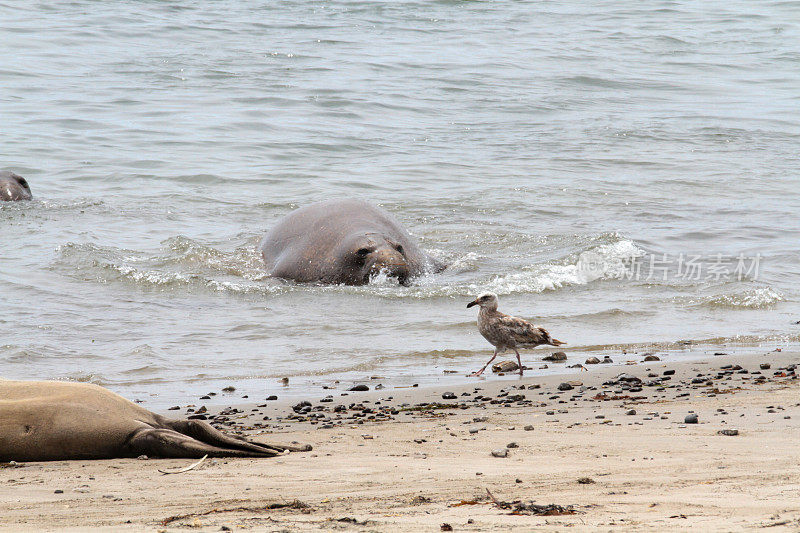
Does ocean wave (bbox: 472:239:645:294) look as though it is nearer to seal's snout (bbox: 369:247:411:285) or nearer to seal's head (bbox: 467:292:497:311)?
seal's snout (bbox: 369:247:411:285)

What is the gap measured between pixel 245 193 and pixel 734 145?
8.77m

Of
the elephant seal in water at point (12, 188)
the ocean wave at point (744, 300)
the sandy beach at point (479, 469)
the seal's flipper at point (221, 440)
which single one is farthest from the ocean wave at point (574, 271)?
the elephant seal in water at point (12, 188)

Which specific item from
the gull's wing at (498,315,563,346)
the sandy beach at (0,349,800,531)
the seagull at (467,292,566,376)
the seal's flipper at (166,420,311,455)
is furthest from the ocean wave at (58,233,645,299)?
the seal's flipper at (166,420,311,455)

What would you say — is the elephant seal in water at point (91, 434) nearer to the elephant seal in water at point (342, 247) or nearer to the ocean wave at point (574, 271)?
the elephant seal in water at point (342, 247)

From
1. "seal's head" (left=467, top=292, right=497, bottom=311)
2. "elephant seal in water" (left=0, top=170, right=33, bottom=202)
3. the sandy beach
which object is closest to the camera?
the sandy beach

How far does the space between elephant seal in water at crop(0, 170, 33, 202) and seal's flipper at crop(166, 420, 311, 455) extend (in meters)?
9.95

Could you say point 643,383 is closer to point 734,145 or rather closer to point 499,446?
point 499,446

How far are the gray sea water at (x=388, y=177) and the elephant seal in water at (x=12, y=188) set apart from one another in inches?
14.3

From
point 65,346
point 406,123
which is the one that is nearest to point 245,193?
point 406,123

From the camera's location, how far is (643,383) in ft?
21.8

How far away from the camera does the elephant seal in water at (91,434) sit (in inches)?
193

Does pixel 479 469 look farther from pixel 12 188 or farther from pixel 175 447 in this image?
pixel 12 188

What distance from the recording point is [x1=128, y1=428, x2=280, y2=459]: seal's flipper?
4.82m

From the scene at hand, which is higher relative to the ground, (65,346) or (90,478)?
(90,478)
